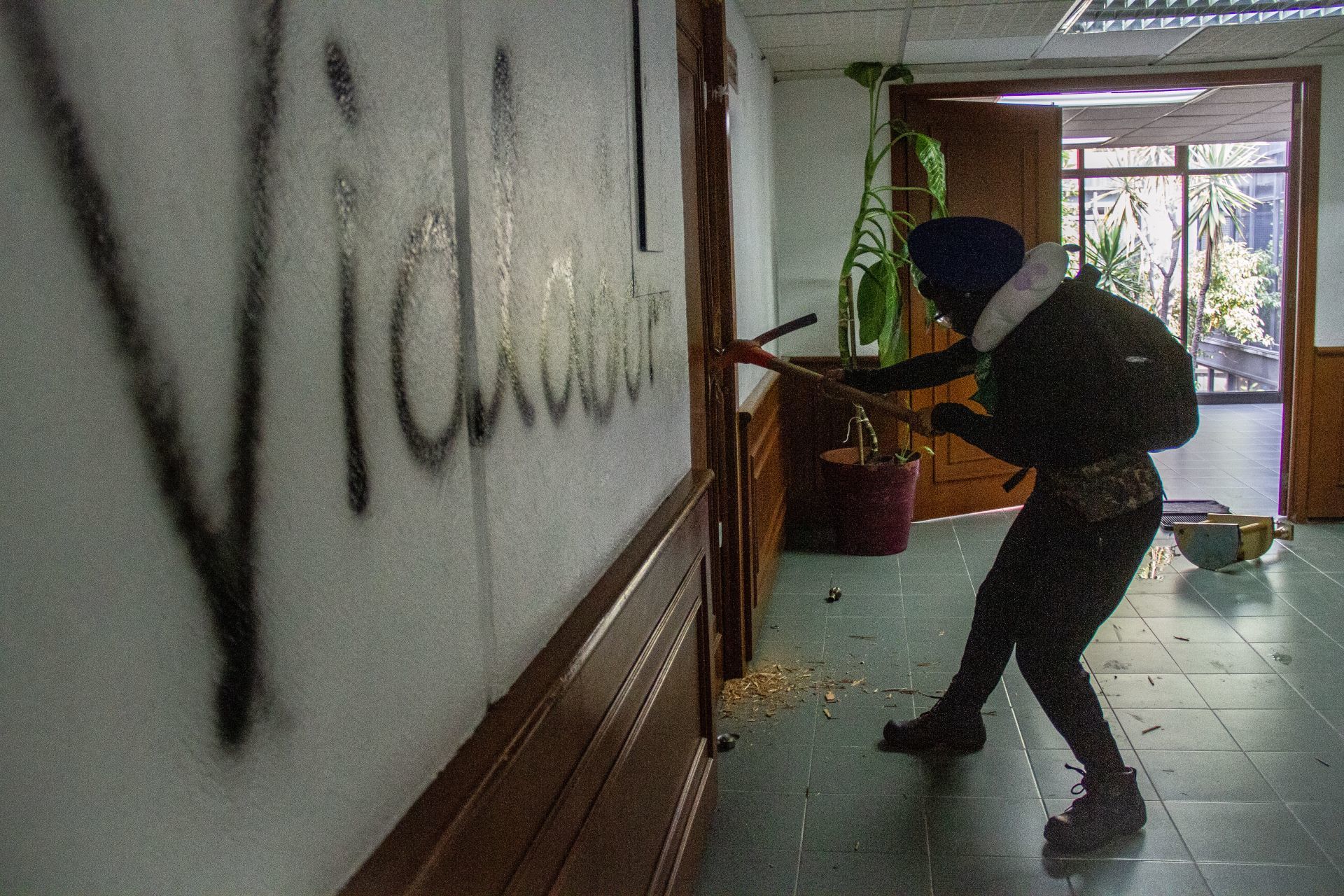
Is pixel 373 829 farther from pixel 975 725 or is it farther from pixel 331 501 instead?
pixel 975 725

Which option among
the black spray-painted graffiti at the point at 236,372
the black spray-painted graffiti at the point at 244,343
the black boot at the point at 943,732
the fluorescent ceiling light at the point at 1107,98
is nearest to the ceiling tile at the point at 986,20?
the fluorescent ceiling light at the point at 1107,98

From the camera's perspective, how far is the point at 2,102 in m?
0.56

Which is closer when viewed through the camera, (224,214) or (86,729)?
(86,729)

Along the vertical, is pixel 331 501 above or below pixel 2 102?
below

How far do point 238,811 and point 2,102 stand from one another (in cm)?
47

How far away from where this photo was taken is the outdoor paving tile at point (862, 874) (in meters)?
2.44

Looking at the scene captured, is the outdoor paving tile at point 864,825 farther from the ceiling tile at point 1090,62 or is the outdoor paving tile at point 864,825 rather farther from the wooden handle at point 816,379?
the ceiling tile at point 1090,62

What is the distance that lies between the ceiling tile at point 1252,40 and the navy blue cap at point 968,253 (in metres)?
3.01

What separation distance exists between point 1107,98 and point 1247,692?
4.13m

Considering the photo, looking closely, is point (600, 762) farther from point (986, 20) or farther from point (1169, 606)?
point (986, 20)

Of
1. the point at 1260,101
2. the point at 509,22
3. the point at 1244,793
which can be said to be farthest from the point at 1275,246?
the point at 509,22

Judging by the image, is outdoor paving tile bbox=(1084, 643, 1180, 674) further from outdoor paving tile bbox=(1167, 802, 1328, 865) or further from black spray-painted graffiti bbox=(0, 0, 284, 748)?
black spray-painted graffiti bbox=(0, 0, 284, 748)

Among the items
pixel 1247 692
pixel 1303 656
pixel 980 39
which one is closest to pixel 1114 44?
pixel 980 39

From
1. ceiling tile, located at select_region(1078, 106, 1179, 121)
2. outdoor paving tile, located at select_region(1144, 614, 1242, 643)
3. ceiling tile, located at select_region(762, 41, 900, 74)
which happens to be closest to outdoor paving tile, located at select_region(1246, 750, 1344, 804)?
outdoor paving tile, located at select_region(1144, 614, 1242, 643)
